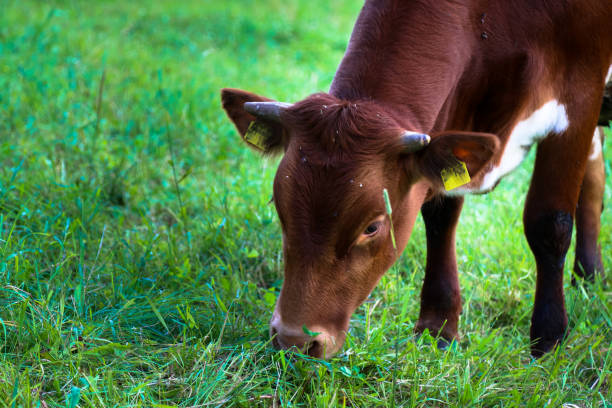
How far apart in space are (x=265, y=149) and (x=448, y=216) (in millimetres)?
1139

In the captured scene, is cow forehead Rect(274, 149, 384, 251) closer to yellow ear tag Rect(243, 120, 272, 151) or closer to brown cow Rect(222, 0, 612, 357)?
brown cow Rect(222, 0, 612, 357)

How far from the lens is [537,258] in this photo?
3.18 meters

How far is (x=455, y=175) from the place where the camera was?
238cm

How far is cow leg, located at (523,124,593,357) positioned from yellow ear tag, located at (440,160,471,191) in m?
0.83

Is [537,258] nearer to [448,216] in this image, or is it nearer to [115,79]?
[448,216]

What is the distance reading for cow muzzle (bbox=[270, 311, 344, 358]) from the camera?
2297 mm

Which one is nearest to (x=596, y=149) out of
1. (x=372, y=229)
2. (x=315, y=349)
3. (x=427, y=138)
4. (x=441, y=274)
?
(x=441, y=274)

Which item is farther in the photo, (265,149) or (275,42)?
(275,42)

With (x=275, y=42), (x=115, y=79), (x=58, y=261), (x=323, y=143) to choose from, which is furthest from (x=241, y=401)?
(x=275, y=42)

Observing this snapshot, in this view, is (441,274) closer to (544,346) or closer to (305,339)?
(544,346)

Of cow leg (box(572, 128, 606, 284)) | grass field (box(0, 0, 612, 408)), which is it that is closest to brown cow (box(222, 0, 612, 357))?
grass field (box(0, 0, 612, 408))

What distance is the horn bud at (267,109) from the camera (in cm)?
248

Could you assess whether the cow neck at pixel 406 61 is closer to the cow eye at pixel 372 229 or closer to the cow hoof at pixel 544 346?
the cow eye at pixel 372 229

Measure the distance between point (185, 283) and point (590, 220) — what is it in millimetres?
2364
